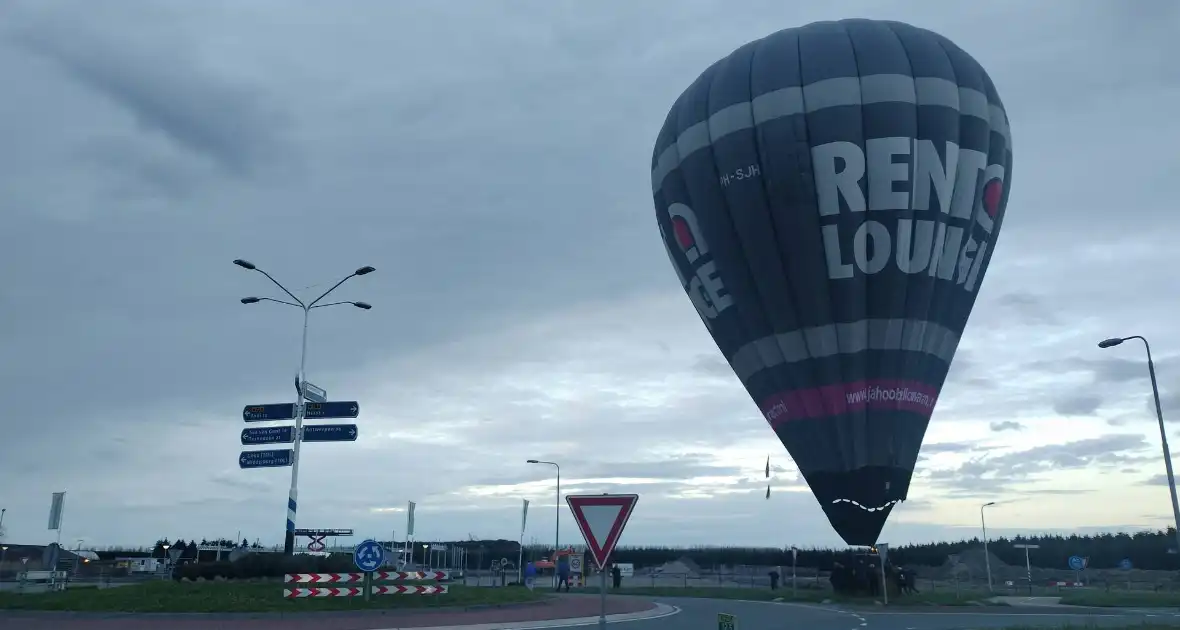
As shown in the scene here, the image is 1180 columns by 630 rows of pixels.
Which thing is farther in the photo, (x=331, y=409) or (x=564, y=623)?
(x=331, y=409)

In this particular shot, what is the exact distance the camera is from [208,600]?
24.4 m

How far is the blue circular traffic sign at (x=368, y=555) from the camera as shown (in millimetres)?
24188

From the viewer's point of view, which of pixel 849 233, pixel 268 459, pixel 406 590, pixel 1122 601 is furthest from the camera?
pixel 1122 601

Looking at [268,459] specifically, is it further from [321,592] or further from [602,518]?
[602,518]

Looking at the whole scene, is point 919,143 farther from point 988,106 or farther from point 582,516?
point 582,516

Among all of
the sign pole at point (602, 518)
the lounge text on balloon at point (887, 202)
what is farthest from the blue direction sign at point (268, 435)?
the sign pole at point (602, 518)

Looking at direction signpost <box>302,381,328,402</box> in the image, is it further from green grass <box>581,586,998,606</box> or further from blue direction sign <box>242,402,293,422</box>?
green grass <box>581,586,998,606</box>

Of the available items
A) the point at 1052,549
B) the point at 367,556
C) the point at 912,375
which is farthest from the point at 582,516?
the point at 1052,549

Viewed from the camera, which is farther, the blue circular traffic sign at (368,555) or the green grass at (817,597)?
the green grass at (817,597)

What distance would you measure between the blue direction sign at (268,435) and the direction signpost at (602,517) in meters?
25.5

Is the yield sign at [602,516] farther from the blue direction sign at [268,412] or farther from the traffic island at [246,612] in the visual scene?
the blue direction sign at [268,412]

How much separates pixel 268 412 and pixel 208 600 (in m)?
9.75

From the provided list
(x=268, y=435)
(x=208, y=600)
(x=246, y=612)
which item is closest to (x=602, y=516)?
(x=246, y=612)

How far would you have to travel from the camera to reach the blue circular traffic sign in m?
24.2
